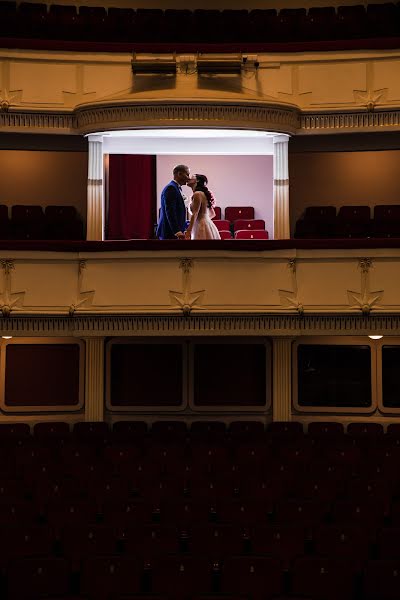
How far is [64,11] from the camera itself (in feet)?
40.6

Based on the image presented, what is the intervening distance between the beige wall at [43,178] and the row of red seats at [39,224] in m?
0.51

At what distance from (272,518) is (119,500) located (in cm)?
115

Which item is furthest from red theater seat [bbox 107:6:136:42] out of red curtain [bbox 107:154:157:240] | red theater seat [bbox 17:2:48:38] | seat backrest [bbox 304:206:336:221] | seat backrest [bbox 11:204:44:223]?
seat backrest [bbox 304:206:336:221]

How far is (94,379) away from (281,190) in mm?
3116

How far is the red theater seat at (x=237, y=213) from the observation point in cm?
1319

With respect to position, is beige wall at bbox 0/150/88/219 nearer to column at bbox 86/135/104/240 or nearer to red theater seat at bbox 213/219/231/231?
column at bbox 86/135/104/240

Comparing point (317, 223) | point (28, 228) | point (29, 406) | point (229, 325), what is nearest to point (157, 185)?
point (28, 228)

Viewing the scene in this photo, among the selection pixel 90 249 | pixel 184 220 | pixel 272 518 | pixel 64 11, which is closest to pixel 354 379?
pixel 184 220

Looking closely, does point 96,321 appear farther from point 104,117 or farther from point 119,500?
point 119,500

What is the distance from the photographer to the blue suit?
10.7 m

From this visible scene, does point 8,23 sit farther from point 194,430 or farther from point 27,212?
point 194,430

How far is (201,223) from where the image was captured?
10.5 m

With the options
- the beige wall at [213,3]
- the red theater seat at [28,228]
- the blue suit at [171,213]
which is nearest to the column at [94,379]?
the red theater seat at [28,228]

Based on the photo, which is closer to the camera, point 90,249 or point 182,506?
point 182,506
